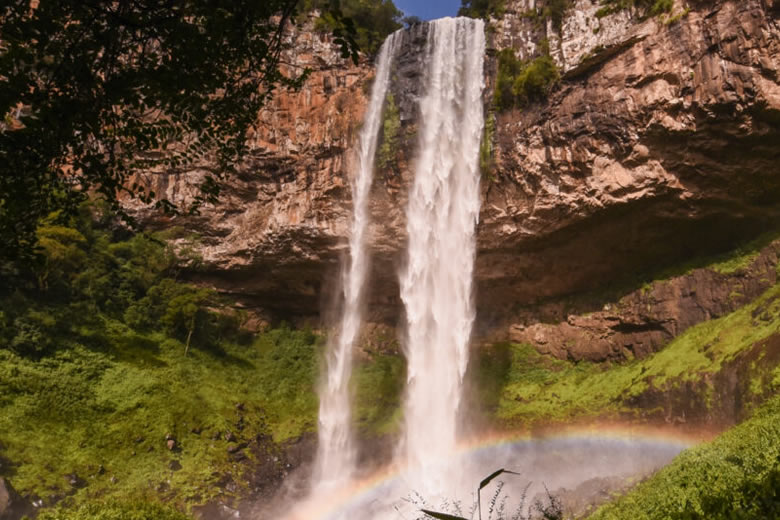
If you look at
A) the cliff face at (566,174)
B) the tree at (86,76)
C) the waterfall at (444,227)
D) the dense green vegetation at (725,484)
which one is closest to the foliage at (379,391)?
the waterfall at (444,227)

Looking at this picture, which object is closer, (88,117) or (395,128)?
(88,117)

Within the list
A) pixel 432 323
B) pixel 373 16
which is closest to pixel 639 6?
pixel 373 16

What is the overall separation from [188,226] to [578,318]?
49.4 feet

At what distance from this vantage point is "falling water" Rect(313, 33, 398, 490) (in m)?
16.4

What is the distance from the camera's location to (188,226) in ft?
69.5

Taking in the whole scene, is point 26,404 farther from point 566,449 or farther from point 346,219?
point 566,449

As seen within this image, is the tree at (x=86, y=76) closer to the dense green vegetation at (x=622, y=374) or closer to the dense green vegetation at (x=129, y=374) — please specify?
the dense green vegetation at (x=129, y=374)

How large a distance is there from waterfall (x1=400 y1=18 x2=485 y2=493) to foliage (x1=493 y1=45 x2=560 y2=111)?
3.16ft

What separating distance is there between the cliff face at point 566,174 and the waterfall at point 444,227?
0.60 metres

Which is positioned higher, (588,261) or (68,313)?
(588,261)

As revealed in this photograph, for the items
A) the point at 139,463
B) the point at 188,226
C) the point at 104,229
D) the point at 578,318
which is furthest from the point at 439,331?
the point at 104,229

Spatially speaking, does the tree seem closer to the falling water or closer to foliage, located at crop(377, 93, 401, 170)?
the falling water

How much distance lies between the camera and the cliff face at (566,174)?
13.7 metres

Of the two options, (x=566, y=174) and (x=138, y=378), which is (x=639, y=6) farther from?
(x=138, y=378)
